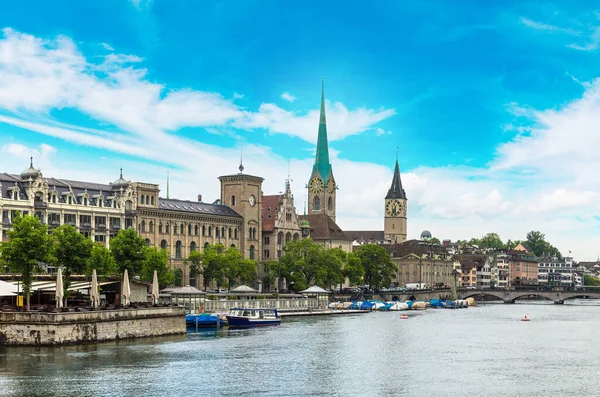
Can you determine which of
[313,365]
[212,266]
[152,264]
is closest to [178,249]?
[212,266]

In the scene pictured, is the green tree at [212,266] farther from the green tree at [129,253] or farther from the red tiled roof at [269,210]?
the green tree at [129,253]

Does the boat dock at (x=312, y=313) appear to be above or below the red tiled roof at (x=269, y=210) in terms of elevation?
below

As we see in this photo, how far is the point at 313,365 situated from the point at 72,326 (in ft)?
64.0

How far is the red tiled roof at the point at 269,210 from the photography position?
18340 centimetres

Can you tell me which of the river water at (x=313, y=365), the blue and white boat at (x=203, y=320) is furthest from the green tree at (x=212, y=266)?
the river water at (x=313, y=365)

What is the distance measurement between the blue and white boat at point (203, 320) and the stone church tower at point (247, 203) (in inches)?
2745

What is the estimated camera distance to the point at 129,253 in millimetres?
110000

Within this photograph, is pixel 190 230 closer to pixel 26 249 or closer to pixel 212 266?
pixel 212 266

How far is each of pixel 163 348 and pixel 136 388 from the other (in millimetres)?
20937

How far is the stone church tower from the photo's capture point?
6988 inches

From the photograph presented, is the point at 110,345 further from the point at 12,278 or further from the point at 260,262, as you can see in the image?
the point at 260,262

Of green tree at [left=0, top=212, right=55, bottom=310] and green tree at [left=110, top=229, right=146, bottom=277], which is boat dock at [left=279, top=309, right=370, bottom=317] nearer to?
green tree at [left=110, top=229, right=146, bottom=277]

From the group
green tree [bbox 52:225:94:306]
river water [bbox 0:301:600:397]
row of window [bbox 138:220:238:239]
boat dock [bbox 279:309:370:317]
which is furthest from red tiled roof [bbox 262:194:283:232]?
green tree [bbox 52:225:94:306]

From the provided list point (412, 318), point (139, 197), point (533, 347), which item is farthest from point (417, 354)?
point (139, 197)
